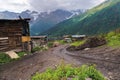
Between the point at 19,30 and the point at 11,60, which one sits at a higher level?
the point at 19,30

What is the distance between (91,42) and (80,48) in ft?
7.27

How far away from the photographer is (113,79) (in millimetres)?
21375

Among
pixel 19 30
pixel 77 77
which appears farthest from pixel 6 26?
pixel 77 77

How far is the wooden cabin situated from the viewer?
43.2 m

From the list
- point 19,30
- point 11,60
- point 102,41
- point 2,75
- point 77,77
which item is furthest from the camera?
point 102,41

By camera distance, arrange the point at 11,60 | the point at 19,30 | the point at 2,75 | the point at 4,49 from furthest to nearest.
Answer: the point at 19,30
the point at 4,49
the point at 11,60
the point at 2,75

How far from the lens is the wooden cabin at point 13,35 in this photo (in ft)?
142

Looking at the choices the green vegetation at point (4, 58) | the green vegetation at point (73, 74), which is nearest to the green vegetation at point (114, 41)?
the green vegetation at point (4, 58)

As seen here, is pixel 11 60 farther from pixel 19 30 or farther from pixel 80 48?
pixel 80 48

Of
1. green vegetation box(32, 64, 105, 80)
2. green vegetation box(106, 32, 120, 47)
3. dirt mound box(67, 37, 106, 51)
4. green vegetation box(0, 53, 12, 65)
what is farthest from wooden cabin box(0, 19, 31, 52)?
green vegetation box(32, 64, 105, 80)

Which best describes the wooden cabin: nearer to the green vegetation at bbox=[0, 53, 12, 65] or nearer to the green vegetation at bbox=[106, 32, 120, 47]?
the green vegetation at bbox=[0, 53, 12, 65]

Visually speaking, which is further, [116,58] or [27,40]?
[27,40]

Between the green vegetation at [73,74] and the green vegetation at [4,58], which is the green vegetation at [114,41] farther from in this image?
the green vegetation at [73,74]

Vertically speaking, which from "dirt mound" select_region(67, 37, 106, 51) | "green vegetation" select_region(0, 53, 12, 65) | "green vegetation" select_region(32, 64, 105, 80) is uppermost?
"green vegetation" select_region(32, 64, 105, 80)
